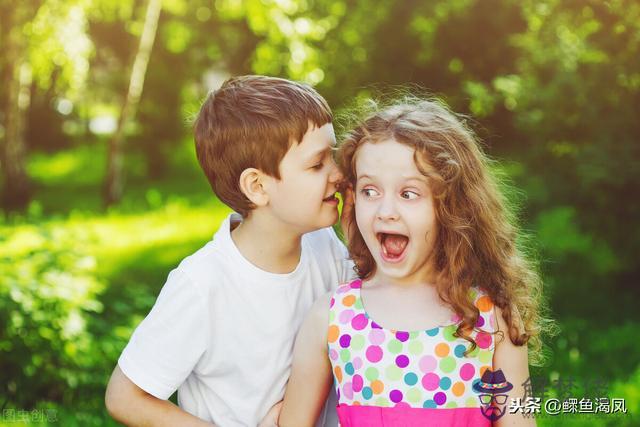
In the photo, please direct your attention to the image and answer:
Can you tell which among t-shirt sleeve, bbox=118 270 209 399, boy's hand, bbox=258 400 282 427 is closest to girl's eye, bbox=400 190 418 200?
t-shirt sleeve, bbox=118 270 209 399

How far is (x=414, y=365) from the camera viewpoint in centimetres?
215

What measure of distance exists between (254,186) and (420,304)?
24.6 inches

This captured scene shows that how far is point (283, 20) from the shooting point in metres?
11.9

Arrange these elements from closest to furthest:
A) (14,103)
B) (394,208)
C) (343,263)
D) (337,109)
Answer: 1. (394,208)
2. (343,263)
3. (337,109)
4. (14,103)

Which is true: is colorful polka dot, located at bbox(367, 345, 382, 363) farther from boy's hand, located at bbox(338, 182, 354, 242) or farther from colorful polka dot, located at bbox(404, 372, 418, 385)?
boy's hand, located at bbox(338, 182, 354, 242)

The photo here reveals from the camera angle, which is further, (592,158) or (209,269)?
(592,158)

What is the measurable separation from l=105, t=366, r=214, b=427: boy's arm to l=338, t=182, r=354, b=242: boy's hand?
712 mm

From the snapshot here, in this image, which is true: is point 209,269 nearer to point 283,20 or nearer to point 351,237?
point 351,237

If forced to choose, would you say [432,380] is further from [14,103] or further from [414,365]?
[14,103]

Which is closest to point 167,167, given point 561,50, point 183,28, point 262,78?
point 183,28

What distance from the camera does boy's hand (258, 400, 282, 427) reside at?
2.34 m

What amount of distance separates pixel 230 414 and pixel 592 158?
3.81 m

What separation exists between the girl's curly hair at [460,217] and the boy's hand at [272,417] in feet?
1.53

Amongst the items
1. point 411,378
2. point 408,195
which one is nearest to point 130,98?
point 408,195
